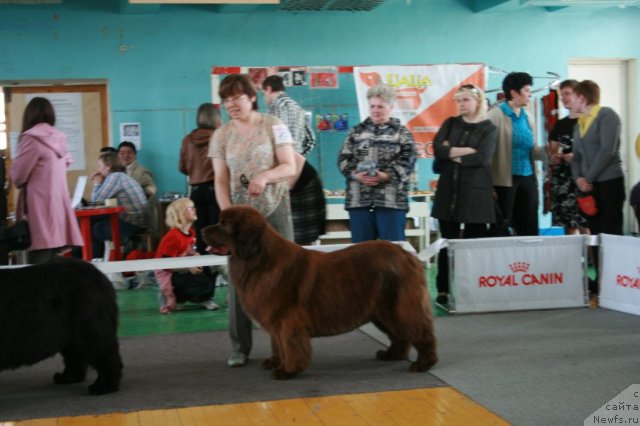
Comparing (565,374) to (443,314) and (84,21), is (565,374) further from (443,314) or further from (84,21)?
(84,21)

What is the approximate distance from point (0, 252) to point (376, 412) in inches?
135

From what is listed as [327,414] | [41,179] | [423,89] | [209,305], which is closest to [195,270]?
[209,305]

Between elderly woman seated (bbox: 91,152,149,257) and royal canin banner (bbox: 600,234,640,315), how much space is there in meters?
4.61

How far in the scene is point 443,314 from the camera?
19.4 ft

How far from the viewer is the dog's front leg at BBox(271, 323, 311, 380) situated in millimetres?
4016

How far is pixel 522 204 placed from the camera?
6.56 m

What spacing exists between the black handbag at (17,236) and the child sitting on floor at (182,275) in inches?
53.2

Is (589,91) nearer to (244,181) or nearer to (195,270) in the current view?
(244,181)

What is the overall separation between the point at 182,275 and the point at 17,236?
1583 mm

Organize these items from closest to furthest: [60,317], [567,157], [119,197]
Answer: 1. [60,317]
2. [567,157]
3. [119,197]

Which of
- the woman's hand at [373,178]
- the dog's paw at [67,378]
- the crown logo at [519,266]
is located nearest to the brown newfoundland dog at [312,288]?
the dog's paw at [67,378]

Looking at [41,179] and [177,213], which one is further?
[177,213]

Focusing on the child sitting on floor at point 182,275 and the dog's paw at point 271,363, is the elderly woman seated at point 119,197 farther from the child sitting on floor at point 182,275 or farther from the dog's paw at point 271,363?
the dog's paw at point 271,363

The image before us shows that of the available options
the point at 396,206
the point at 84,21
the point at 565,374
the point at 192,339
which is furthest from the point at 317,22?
the point at 565,374
